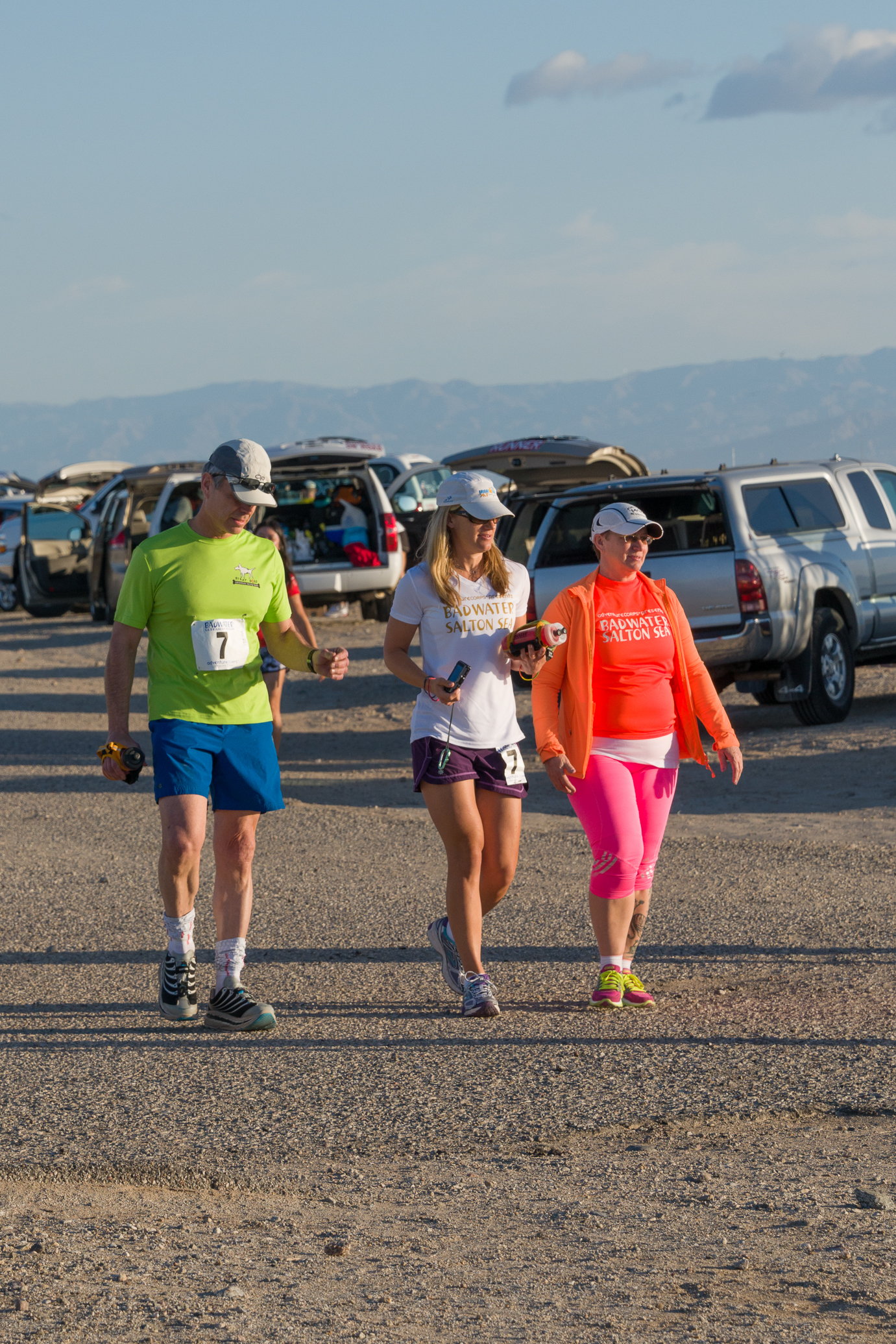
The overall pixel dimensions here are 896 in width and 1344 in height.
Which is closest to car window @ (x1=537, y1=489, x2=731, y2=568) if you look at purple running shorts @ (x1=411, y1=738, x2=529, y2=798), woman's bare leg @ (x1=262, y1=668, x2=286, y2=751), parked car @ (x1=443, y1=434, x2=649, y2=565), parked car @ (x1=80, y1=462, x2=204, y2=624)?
woman's bare leg @ (x1=262, y1=668, x2=286, y2=751)

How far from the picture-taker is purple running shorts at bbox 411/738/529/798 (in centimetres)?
554

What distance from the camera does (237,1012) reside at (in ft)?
18.2

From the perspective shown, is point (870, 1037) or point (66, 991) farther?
point (66, 991)

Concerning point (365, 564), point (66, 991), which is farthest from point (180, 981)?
point (365, 564)

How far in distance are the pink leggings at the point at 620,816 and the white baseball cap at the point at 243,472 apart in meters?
1.52

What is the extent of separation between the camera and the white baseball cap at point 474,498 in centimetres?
560

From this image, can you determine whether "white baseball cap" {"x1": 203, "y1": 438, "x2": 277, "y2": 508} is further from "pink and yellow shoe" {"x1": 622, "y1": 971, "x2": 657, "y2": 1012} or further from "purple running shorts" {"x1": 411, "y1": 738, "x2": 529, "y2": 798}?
"pink and yellow shoe" {"x1": 622, "y1": 971, "x2": 657, "y2": 1012}

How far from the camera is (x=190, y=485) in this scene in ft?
67.5

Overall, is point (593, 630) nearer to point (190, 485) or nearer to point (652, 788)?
point (652, 788)

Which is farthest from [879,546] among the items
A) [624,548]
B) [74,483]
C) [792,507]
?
[74,483]

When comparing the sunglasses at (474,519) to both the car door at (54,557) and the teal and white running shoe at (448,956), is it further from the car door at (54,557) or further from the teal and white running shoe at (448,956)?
the car door at (54,557)

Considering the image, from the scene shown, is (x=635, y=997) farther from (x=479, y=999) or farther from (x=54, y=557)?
(x=54, y=557)

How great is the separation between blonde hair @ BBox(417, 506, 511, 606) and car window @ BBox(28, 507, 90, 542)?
19.6m

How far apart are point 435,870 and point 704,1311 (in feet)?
17.0
